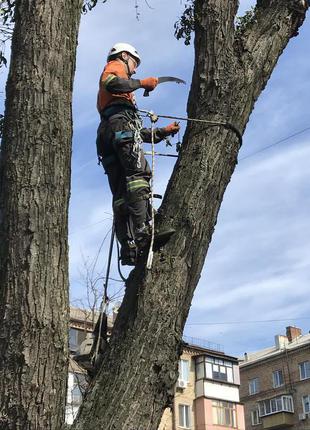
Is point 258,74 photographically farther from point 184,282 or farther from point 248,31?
point 184,282

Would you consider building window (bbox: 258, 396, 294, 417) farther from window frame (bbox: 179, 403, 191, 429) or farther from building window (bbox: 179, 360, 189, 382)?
window frame (bbox: 179, 403, 191, 429)

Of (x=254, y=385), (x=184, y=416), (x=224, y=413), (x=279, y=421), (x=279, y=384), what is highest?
(x=254, y=385)

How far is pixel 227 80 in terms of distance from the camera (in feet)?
12.0

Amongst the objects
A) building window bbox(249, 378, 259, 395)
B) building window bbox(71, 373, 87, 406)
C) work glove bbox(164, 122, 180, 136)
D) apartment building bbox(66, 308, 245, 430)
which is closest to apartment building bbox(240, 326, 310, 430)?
building window bbox(249, 378, 259, 395)

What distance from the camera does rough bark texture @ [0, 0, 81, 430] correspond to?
8.98 feet

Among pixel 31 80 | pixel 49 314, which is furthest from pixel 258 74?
pixel 49 314

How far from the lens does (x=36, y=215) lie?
2938 millimetres

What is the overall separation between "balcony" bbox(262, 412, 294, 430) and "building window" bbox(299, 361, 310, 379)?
266cm

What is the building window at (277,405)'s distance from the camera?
42.0 metres

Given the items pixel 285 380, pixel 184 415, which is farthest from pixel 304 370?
pixel 184 415

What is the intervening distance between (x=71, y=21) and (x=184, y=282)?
1.44 metres

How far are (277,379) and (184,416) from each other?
12022mm

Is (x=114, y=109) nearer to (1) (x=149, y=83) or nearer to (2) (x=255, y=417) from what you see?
(1) (x=149, y=83)

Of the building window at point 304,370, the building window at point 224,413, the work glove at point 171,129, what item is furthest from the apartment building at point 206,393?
the work glove at point 171,129
